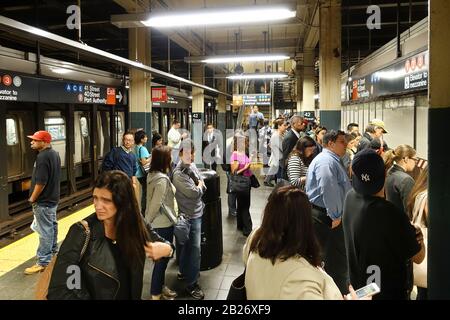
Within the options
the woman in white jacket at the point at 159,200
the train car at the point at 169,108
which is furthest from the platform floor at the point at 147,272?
the train car at the point at 169,108

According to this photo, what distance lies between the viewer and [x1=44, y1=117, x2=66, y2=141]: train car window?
687cm

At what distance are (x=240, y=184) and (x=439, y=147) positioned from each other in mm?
3664

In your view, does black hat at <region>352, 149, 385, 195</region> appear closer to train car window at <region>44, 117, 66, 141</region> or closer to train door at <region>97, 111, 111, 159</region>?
train car window at <region>44, 117, 66, 141</region>

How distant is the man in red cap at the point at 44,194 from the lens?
14.4 ft

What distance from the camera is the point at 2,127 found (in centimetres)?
545

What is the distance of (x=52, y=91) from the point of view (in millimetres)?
6566

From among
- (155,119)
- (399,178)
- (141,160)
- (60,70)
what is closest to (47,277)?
(399,178)

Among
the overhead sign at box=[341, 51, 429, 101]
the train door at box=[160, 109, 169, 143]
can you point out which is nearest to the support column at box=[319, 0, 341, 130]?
the overhead sign at box=[341, 51, 429, 101]

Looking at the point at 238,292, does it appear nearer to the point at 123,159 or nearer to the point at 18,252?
the point at 123,159

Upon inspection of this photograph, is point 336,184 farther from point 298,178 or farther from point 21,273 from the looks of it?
point 21,273

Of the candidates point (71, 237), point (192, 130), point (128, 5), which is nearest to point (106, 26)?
point (128, 5)

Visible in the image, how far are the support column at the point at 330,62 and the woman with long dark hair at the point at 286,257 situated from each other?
6.79 m

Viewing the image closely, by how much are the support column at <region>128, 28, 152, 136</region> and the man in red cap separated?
16.5 ft
